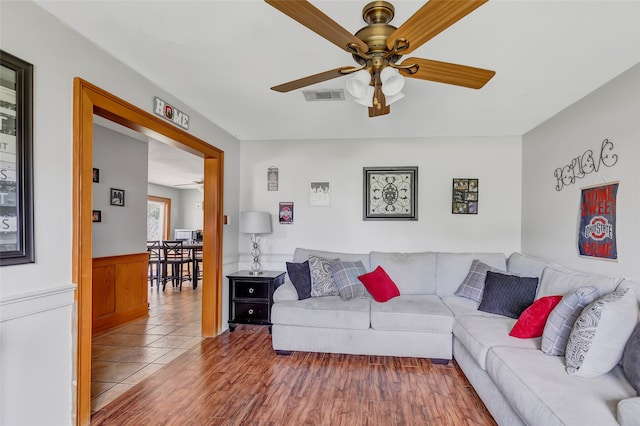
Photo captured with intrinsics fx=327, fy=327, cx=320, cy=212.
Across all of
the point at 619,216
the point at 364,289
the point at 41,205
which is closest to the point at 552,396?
the point at 619,216

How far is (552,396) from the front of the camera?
156 centimetres

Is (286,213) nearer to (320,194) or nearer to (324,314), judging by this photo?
(320,194)

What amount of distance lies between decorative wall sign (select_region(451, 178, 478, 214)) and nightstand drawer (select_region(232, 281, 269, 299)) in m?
2.49

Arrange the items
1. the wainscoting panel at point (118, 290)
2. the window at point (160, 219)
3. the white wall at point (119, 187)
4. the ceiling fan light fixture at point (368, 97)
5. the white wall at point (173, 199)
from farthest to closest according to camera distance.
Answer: the window at point (160, 219) → the white wall at point (173, 199) → the white wall at point (119, 187) → the wainscoting panel at point (118, 290) → the ceiling fan light fixture at point (368, 97)

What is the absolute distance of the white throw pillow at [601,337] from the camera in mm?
1721

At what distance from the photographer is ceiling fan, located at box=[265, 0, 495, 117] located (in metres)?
1.21

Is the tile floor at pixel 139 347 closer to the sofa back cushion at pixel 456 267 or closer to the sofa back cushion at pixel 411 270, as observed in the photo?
the sofa back cushion at pixel 411 270

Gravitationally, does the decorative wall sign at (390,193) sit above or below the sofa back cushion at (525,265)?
above

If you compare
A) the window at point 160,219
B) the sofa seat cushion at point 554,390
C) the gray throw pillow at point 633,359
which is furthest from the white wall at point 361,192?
the window at point 160,219

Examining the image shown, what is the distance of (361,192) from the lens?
4.21 m

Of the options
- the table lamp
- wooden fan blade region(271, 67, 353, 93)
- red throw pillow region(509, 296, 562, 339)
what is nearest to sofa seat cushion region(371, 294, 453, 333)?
red throw pillow region(509, 296, 562, 339)

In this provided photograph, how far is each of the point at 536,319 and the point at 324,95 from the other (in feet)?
7.70

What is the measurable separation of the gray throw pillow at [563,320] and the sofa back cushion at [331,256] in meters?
2.01

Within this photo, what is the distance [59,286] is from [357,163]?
129 inches
